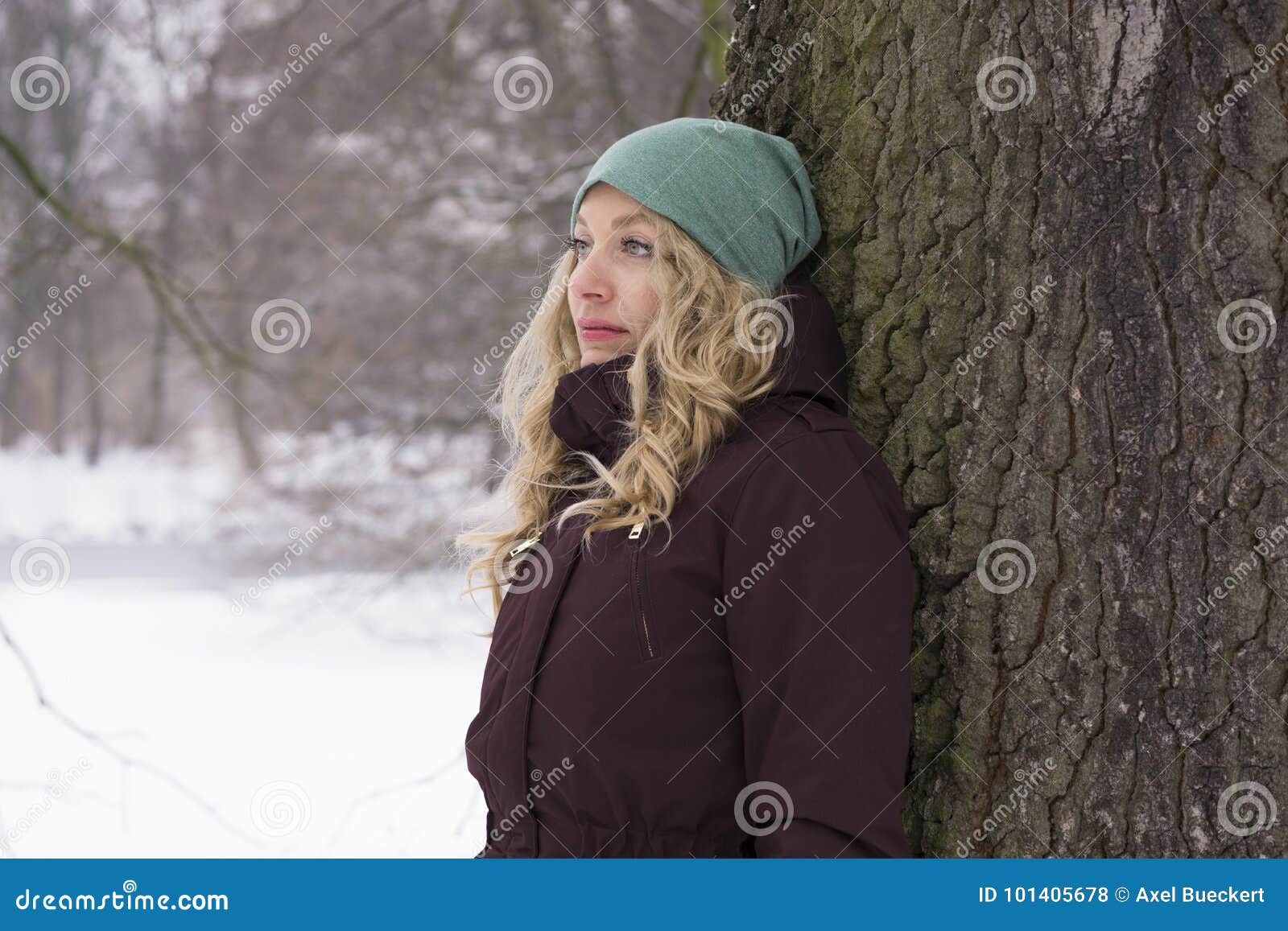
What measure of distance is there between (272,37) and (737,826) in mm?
6531

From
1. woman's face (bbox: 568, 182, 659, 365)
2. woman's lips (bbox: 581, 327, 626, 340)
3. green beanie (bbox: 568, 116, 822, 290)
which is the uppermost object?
green beanie (bbox: 568, 116, 822, 290)

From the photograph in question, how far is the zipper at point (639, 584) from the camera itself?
1640mm

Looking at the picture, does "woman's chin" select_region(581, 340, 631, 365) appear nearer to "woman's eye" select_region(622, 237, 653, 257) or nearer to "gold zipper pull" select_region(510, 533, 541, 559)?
"woman's eye" select_region(622, 237, 653, 257)

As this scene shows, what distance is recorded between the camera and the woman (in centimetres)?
154

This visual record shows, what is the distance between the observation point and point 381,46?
7.11 meters

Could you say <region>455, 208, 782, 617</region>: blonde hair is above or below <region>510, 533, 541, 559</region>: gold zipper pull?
above

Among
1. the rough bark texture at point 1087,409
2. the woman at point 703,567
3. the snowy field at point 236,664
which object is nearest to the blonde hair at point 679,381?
the woman at point 703,567

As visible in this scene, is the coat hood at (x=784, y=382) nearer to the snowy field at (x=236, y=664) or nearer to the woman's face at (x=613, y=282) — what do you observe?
the woman's face at (x=613, y=282)

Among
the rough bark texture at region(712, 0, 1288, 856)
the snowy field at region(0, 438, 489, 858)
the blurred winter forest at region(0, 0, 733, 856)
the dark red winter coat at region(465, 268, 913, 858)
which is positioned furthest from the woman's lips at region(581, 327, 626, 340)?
the blurred winter forest at region(0, 0, 733, 856)

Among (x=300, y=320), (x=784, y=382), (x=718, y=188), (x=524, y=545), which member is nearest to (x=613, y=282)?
(x=718, y=188)

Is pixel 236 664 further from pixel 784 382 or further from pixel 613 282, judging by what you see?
pixel 784 382

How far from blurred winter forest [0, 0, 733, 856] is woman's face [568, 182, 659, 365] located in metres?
3.06

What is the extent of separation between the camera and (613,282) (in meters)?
1.90

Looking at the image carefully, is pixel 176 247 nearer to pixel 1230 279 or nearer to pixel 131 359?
pixel 131 359
